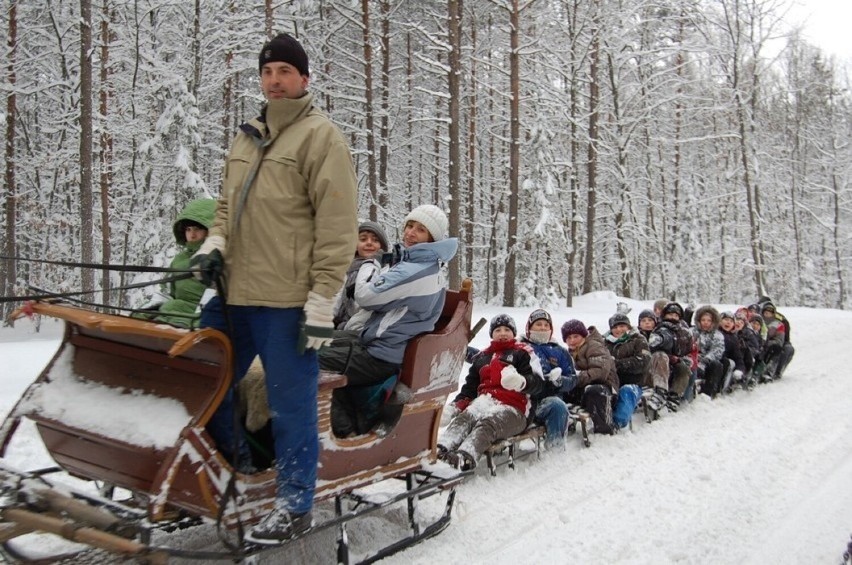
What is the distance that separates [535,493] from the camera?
Answer: 5.16 meters

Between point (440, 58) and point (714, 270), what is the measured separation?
21.9 m

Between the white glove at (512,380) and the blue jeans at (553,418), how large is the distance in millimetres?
618

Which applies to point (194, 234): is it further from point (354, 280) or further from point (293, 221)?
point (293, 221)

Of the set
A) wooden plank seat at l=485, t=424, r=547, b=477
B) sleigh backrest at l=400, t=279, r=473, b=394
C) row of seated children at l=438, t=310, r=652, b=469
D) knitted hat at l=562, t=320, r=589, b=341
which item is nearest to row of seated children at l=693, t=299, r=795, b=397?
knitted hat at l=562, t=320, r=589, b=341

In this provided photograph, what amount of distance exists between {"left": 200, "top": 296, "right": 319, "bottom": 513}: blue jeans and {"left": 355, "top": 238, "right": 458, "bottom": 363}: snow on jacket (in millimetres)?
862

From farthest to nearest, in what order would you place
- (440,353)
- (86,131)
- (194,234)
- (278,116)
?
(86,131)
(194,234)
(440,353)
(278,116)

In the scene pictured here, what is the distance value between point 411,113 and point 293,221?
901 inches

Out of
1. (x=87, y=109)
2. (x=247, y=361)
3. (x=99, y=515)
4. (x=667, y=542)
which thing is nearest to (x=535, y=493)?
(x=667, y=542)

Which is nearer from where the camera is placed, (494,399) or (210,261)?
(210,261)

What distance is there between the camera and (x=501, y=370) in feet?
19.2

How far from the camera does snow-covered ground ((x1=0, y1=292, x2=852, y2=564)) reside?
4.09m

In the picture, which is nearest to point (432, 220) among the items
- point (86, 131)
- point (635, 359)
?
point (635, 359)

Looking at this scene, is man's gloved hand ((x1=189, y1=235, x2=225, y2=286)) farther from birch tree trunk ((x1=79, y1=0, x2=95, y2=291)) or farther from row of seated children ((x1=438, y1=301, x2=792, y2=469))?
birch tree trunk ((x1=79, y1=0, x2=95, y2=291))

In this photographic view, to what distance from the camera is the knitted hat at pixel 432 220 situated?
4566mm
